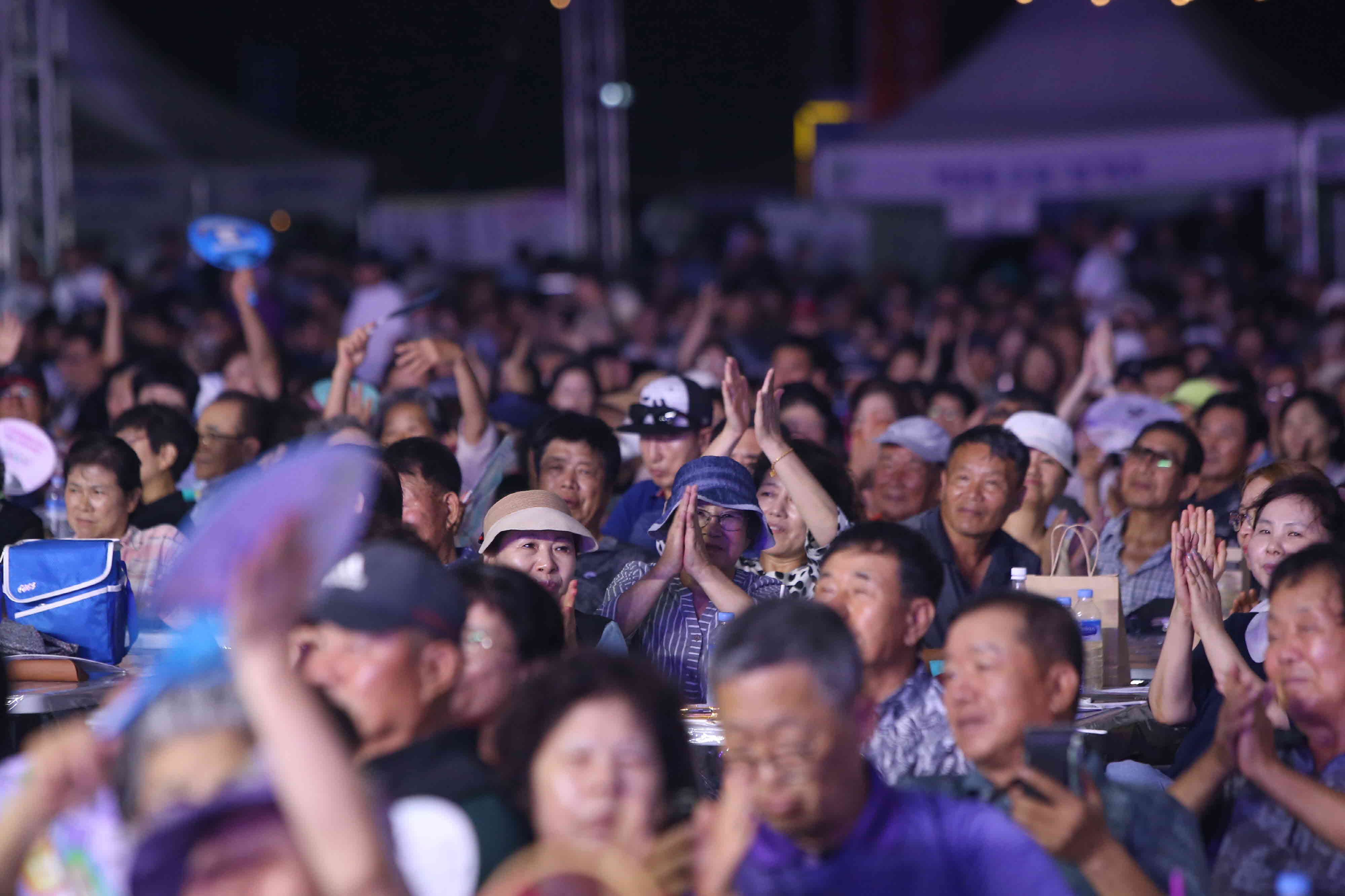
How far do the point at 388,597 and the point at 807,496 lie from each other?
7.97 feet

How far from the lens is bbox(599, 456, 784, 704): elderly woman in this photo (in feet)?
13.7

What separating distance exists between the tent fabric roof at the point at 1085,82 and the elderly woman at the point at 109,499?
28.3 feet

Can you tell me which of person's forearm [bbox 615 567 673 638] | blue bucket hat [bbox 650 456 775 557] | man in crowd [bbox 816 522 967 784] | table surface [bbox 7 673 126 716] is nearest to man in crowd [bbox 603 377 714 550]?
blue bucket hat [bbox 650 456 775 557]

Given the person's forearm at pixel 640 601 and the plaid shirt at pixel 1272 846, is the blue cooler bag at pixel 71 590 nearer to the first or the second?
the person's forearm at pixel 640 601

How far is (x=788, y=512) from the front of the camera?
4809 mm

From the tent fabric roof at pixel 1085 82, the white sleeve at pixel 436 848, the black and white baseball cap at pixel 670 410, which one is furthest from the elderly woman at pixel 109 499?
the tent fabric roof at pixel 1085 82

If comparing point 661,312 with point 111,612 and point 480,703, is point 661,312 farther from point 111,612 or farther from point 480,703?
point 480,703

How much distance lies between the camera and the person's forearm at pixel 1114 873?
2.55m

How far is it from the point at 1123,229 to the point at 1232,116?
2.50 meters

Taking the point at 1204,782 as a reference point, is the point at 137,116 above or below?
above

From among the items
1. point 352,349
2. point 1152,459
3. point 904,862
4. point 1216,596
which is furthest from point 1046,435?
point 904,862

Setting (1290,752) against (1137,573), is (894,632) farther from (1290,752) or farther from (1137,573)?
(1137,573)

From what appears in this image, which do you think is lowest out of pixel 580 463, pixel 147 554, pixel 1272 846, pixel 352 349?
pixel 1272 846

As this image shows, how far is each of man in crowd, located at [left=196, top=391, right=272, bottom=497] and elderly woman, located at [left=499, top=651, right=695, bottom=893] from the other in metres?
3.88
